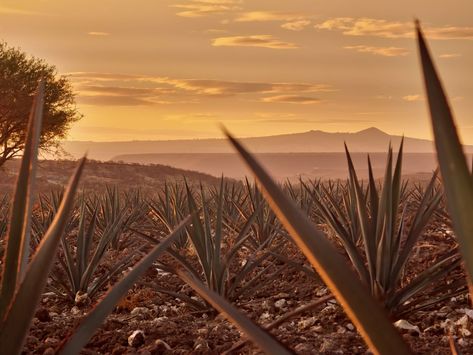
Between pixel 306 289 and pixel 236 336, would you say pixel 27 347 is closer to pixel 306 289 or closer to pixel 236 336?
pixel 236 336

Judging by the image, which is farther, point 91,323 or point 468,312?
point 468,312

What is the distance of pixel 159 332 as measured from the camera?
4234mm

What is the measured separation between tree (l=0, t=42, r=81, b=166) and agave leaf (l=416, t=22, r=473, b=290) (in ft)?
75.9

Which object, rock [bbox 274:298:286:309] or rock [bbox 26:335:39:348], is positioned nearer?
rock [bbox 26:335:39:348]

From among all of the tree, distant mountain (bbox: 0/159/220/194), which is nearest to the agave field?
the tree

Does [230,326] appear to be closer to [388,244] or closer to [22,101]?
[388,244]

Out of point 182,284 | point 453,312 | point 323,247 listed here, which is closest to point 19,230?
point 323,247

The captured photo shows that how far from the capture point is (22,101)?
23.8 meters

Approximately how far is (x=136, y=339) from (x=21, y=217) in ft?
8.26

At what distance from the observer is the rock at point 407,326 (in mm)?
3836

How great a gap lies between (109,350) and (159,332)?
367 mm

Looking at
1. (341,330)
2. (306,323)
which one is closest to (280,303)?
(306,323)

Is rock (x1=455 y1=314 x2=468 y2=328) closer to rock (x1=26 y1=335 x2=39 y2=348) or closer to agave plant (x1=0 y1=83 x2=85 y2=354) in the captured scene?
rock (x1=26 y1=335 x2=39 y2=348)

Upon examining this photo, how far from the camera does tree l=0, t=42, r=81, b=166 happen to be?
23734 mm
